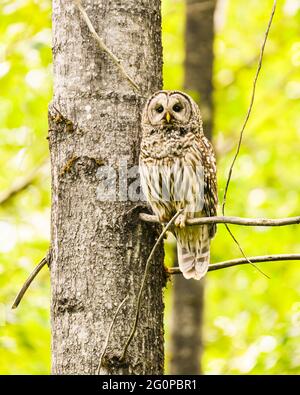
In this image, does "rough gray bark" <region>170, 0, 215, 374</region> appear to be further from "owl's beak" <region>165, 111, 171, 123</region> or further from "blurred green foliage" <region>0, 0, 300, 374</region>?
"owl's beak" <region>165, 111, 171, 123</region>

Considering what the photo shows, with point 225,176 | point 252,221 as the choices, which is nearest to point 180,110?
point 252,221

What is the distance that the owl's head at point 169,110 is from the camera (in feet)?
10.9

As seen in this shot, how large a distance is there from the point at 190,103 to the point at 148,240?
1056 millimetres

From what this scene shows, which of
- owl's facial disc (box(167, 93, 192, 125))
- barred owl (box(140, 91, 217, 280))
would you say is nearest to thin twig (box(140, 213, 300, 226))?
barred owl (box(140, 91, 217, 280))

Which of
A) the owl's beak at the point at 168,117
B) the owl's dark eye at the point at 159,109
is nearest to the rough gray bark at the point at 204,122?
the owl's beak at the point at 168,117

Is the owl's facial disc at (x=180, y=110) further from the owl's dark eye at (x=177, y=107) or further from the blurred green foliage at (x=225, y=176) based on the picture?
the blurred green foliage at (x=225, y=176)

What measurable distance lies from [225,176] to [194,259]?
10.6ft

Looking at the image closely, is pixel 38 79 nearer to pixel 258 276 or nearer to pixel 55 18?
pixel 258 276

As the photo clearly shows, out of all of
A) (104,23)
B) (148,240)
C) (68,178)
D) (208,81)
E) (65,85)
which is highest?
(208,81)

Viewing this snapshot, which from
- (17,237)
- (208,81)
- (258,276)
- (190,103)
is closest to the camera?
(190,103)

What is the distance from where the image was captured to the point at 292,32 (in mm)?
7535

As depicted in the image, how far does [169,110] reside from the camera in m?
3.66

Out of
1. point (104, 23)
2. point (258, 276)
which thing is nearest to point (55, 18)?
point (104, 23)

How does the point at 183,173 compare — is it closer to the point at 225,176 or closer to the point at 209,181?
the point at 209,181
